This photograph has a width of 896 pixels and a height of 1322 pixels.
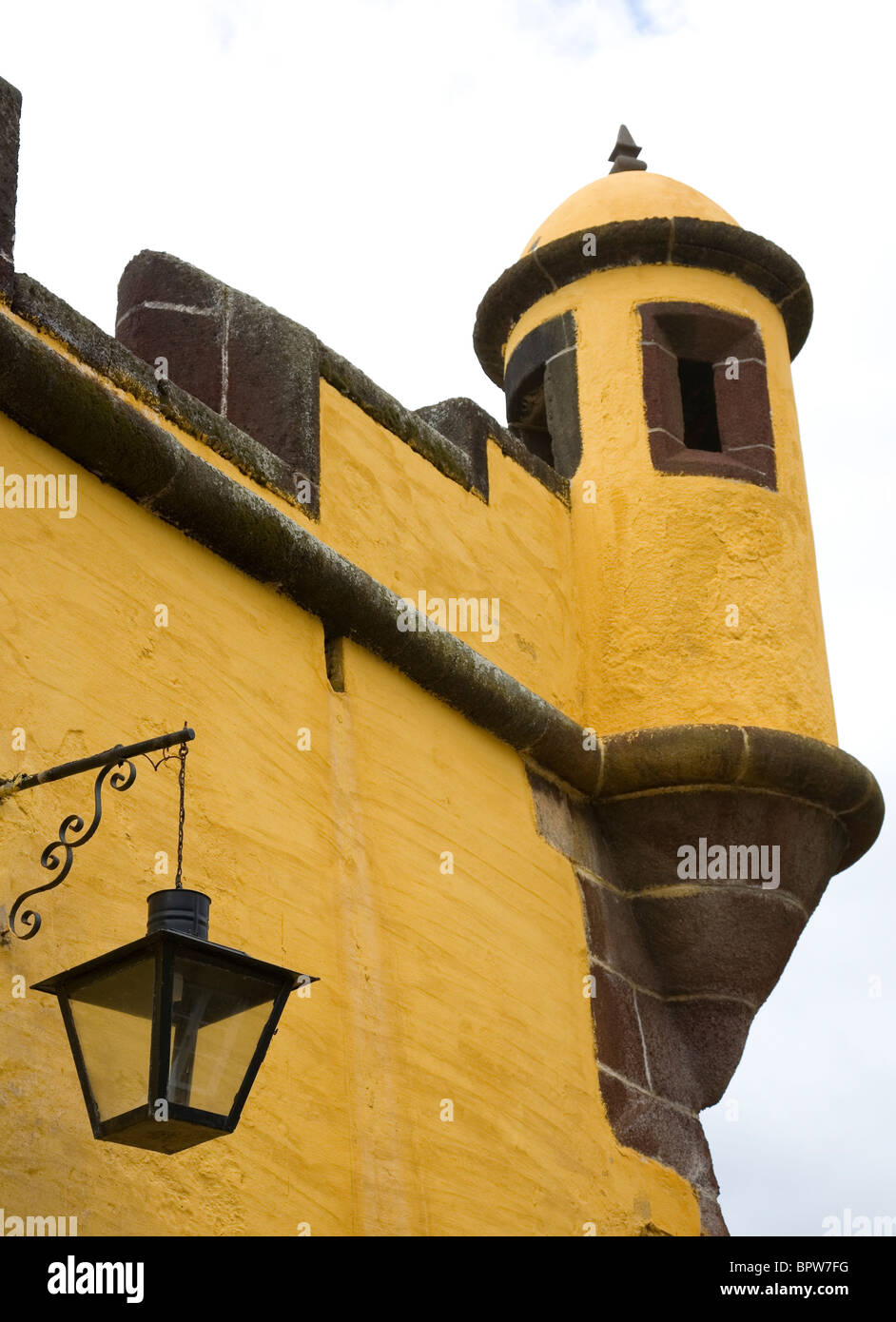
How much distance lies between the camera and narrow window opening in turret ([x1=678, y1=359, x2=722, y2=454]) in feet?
21.5

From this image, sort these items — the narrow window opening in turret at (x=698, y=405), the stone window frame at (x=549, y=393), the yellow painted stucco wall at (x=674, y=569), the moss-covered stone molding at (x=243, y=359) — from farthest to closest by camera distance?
the narrow window opening in turret at (x=698, y=405), the stone window frame at (x=549, y=393), the yellow painted stucco wall at (x=674, y=569), the moss-covered stone molding at (x=243, y=359)

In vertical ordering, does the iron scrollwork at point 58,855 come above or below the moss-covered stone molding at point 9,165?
below

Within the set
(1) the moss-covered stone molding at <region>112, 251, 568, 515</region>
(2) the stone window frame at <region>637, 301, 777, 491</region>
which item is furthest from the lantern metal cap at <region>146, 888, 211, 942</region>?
(2) the stone window frame at <region>637, 301, 777, 491</region>

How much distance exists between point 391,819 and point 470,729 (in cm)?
59

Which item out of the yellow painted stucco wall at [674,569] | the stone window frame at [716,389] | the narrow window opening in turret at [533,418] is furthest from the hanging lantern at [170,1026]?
the narrow window opening in turret at [533,418]

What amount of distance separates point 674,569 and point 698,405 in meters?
1.12

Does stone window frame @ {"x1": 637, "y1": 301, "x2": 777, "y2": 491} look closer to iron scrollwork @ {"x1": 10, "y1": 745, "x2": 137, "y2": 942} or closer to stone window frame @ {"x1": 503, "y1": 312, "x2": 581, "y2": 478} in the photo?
stone window frame @ {"x1": 503, "y1": 312, "x2": 581, "y2": 478}

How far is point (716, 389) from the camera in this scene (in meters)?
6.14

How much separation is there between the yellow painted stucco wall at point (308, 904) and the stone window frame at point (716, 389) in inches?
44.8

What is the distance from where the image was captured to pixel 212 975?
273cm

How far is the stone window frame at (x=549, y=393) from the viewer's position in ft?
19.8

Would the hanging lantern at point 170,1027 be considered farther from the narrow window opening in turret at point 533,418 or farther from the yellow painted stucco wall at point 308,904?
the narrow window opening in turret at point 533,418

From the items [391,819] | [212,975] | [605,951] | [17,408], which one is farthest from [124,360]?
[605,951]
